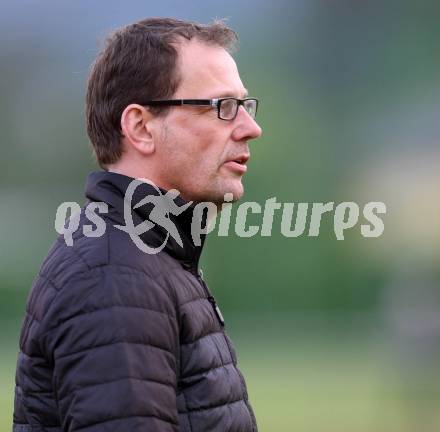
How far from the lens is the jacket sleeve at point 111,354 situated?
1.07 metres

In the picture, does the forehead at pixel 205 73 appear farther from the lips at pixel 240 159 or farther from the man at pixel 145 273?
the lips at pixel 240 159

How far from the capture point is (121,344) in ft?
3.60

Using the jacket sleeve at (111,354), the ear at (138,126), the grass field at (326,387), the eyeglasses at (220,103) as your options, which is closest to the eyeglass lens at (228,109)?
the eyeglasses at (220,103)

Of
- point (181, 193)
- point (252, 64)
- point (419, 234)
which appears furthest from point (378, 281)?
point (181, 193)

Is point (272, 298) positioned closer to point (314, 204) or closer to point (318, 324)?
point (318, 324)

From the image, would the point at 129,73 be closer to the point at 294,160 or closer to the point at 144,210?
the point at 144,210

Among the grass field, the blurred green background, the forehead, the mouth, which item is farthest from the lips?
the blurred green background

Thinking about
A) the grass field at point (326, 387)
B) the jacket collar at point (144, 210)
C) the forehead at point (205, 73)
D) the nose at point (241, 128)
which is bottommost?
the grass field at point (326, 387)

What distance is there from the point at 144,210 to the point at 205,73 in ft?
0.92

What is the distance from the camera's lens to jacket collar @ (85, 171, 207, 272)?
4.16 feet

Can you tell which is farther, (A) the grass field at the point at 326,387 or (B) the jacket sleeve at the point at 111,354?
(A) the grass field at the point at 326,387

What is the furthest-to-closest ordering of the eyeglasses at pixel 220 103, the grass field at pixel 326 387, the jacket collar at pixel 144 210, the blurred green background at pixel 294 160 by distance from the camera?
the blurred green background at pixel 294 160 < the grass field at pixel 326 387 < the eyeglasses at pixel 220 103 < the jacket collar at pixel 144 210

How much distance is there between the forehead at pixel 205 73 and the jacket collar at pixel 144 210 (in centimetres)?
18

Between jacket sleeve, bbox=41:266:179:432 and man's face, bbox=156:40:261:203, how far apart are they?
0.28m
